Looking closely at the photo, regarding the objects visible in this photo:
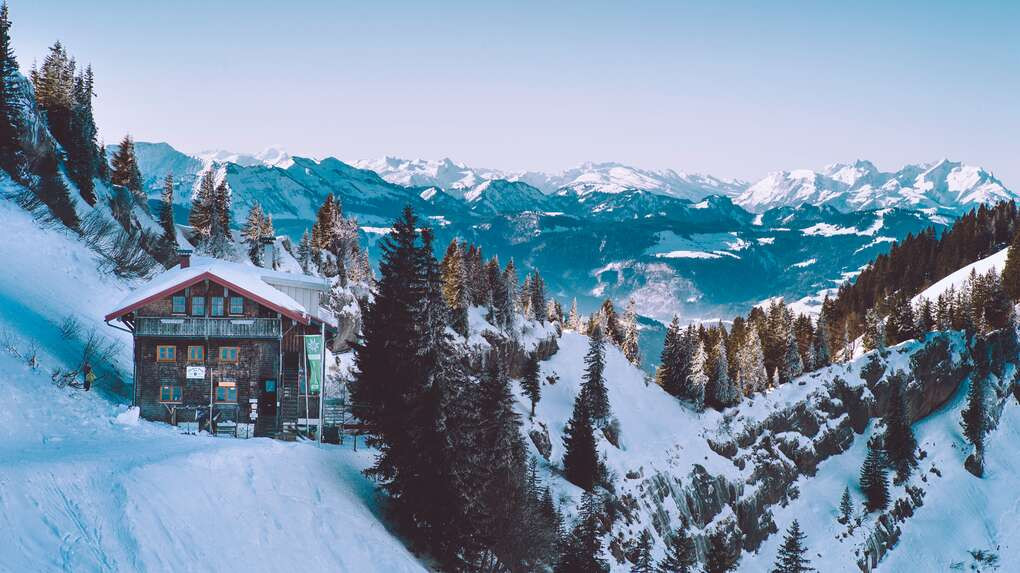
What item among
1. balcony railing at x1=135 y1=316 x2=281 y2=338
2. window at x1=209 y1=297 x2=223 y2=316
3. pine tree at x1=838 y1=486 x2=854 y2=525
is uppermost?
window at x1=209 y1=297 x2=223 y2=316

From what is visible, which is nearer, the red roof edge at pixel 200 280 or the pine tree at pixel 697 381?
the red roof edge at pixel 200 280

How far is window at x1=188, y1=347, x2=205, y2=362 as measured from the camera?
1502 inches

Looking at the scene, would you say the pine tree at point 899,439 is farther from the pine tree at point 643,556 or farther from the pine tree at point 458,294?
the pine tree at point 458,294

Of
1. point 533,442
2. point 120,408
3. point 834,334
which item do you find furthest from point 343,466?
point 834,334

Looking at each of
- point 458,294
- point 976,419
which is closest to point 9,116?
point 458,294

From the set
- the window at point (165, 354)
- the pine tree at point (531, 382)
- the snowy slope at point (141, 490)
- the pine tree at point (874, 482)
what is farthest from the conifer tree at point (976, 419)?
the window at point (165, 354)

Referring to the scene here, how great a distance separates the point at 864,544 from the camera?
86.6m

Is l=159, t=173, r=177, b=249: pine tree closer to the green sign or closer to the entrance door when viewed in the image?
the green sign

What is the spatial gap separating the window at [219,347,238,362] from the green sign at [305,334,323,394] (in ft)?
12.4

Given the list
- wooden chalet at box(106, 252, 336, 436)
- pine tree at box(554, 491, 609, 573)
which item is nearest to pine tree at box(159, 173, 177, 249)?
wooden chalet at box(106, 252, 336, 436)

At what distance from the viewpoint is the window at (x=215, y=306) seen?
38250 millimetres

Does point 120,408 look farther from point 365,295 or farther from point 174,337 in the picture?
point 365,295

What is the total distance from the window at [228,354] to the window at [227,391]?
121cm

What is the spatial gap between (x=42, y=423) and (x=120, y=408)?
21.7 ft
